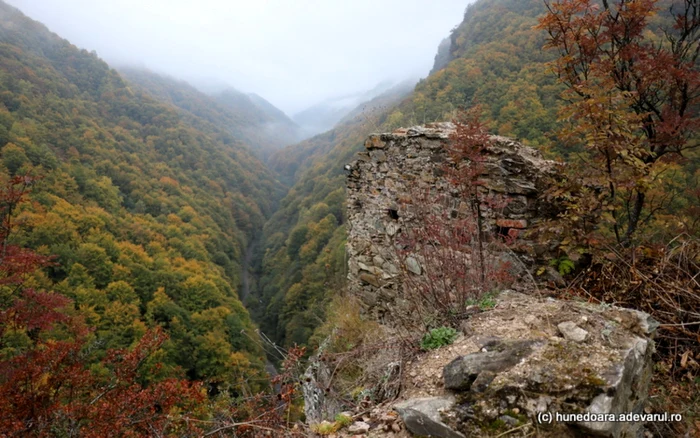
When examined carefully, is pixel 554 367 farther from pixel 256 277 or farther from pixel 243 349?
pixel 256 277

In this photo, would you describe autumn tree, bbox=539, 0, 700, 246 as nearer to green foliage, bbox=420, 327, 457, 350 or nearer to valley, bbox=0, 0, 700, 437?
valley, bbox=0, 0, 700, 437

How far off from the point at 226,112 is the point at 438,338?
416ft

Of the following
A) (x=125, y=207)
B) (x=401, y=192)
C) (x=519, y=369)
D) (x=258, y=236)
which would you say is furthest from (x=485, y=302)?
(x=258, y=236)

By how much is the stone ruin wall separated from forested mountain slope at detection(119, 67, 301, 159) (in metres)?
89.2

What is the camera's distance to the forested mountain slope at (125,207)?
1873 cm

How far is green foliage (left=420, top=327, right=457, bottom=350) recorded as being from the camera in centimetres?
255

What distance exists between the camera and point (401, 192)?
472 cm

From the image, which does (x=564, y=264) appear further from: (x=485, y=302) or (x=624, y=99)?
(x=624, y=99)

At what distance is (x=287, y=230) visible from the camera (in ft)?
153

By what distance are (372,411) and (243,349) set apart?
74.1ft

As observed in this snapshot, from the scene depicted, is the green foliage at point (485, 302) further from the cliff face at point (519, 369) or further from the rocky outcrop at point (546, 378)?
the rocky outcrop at point (546, 378)

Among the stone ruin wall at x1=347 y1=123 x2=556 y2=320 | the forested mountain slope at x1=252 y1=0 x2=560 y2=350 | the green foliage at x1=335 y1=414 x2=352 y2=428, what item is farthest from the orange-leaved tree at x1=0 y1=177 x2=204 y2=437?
the forested mountain slope at x1=252 y1=0 x2=560 y2=350

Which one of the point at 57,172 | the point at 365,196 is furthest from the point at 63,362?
the point at 57,172

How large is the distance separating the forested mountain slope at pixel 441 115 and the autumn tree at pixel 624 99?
11.0 ft
